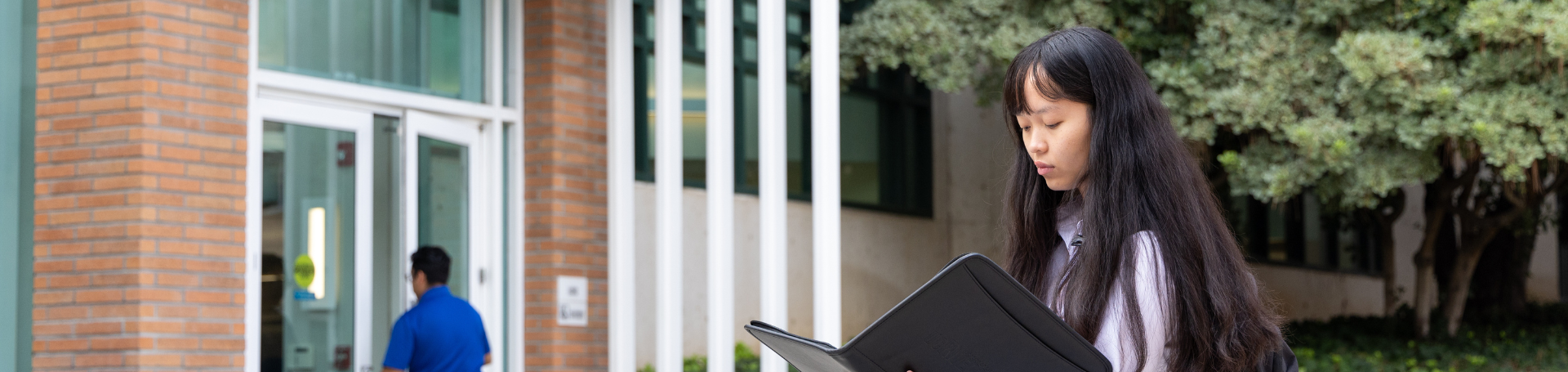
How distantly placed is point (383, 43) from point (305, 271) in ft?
3.89

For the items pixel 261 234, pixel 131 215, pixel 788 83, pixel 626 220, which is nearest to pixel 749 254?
pixel 788 83

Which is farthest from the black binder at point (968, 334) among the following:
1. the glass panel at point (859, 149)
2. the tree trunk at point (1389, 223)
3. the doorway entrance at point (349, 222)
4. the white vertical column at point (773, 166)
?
the tree trunk at point (1389, 223)

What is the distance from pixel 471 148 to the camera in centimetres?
725

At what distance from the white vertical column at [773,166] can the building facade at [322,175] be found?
0.06 metres

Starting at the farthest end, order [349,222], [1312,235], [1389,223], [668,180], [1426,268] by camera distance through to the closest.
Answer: [1312,235] < [1389,223] < [1426,268] < [668,180] < [349,222]

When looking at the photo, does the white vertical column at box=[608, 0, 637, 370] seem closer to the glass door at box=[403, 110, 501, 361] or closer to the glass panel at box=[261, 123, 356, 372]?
the glass door at box=[403, 110, 501, 361]

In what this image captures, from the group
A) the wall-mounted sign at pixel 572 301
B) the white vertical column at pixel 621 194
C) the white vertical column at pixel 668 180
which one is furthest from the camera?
the white vertical column at pixel 621 194

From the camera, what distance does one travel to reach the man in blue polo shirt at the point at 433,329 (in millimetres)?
6238

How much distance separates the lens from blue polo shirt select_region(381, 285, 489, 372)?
6.24m

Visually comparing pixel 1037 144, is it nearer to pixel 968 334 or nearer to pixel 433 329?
pixel 968 334

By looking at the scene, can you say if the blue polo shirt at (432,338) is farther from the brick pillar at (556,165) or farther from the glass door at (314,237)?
the brick pillar at (556,165)

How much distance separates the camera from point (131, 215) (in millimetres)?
5402

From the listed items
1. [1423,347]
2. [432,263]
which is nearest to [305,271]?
[432,263]

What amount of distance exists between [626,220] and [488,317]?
89 centimetres
